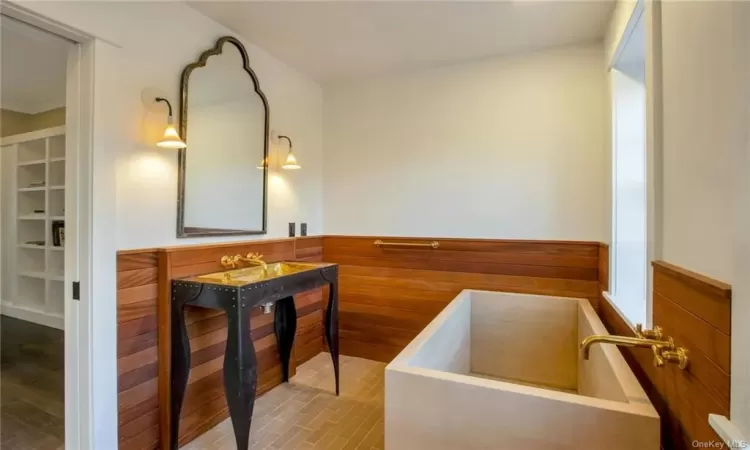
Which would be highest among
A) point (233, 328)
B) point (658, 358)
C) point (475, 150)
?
point (475, 150)

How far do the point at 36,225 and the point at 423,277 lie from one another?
187 inches

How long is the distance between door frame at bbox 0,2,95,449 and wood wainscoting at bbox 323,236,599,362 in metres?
1.89

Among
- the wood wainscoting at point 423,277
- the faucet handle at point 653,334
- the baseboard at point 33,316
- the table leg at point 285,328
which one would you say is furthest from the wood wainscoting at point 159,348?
the baseboard at point 33,316

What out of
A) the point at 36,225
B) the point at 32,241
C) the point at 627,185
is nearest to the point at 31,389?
the point at 32,241

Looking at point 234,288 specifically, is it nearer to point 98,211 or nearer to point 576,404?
→ point 98,211

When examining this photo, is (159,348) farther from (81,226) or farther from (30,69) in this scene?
(30,69)

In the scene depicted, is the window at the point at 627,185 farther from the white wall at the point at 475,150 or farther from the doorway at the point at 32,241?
the doorway at the point at 32,241

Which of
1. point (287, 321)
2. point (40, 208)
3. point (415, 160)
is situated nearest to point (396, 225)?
point (415, 160)

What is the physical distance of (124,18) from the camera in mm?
1752

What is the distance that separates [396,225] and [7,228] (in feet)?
16.0

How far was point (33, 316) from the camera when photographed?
167 inches

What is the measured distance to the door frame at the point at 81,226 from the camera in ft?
5.41

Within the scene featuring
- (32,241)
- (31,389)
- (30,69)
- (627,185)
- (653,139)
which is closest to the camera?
(653,139)

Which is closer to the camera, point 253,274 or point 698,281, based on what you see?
point 698,281
